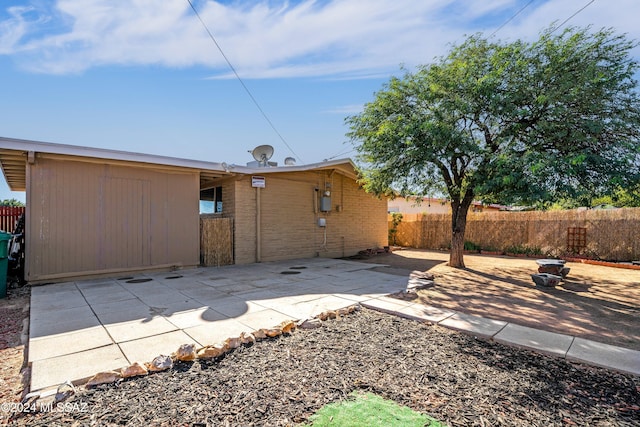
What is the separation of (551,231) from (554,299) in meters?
7.67

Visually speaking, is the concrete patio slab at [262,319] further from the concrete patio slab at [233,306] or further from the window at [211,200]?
the window at [211,200]

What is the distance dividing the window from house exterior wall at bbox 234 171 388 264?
144cm

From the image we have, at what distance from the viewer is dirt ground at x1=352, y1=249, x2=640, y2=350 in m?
3.86

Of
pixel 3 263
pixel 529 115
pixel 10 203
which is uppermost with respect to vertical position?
pixel 529 115

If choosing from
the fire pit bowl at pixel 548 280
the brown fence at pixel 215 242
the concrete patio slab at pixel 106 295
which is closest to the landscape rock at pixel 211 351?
the concrete patio slab at pixel 106 295

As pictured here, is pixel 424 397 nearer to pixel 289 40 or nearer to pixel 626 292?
pixel 626 292

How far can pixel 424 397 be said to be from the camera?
222 centimetres

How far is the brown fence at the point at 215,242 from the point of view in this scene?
8211 mm

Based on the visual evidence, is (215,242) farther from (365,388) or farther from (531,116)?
(531,116)

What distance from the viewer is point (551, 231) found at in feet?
37.4

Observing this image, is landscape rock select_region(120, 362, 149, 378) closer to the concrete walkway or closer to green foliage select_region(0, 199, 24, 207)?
the concrete walkway

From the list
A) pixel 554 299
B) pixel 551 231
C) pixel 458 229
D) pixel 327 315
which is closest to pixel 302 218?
pixel 458 229

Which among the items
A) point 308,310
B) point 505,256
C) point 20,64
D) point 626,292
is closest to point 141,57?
point 20,64

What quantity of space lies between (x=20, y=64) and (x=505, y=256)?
1609 cm
